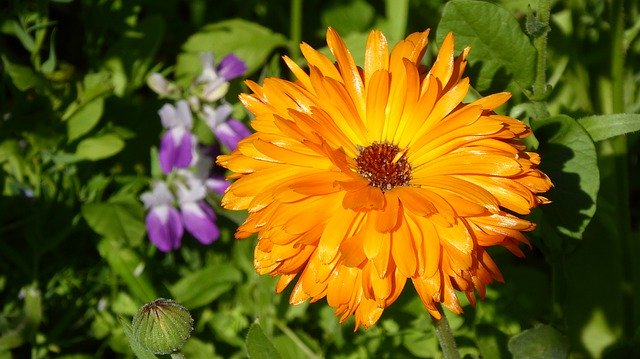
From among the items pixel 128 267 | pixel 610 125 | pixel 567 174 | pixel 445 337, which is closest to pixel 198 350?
pixel 128 267

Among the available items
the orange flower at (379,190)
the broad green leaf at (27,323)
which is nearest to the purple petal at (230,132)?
the broad green leaf at (27,323)

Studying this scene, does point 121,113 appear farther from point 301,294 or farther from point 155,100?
point 301,294

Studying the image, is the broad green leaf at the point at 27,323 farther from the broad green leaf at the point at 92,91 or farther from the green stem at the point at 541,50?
the green stem at the point at 541,50

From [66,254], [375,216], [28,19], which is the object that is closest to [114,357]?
[66,254]

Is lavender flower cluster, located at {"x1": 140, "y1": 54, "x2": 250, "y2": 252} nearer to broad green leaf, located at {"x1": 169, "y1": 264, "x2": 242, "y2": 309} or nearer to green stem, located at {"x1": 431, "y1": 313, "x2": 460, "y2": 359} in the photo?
broad green leaf, located at {"x1": 169, "y1": 264, "x2": 242, "y2": 309}

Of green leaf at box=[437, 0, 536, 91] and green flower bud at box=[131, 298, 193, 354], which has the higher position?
green leaf at box=[437, 0, 536, 91]

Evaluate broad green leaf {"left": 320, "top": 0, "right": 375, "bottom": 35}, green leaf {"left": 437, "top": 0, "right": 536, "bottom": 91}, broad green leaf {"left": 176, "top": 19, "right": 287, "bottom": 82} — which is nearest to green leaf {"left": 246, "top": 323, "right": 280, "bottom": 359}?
green leaf {"left": 437, "top": 0, "right": 536, "bottom": 91}
